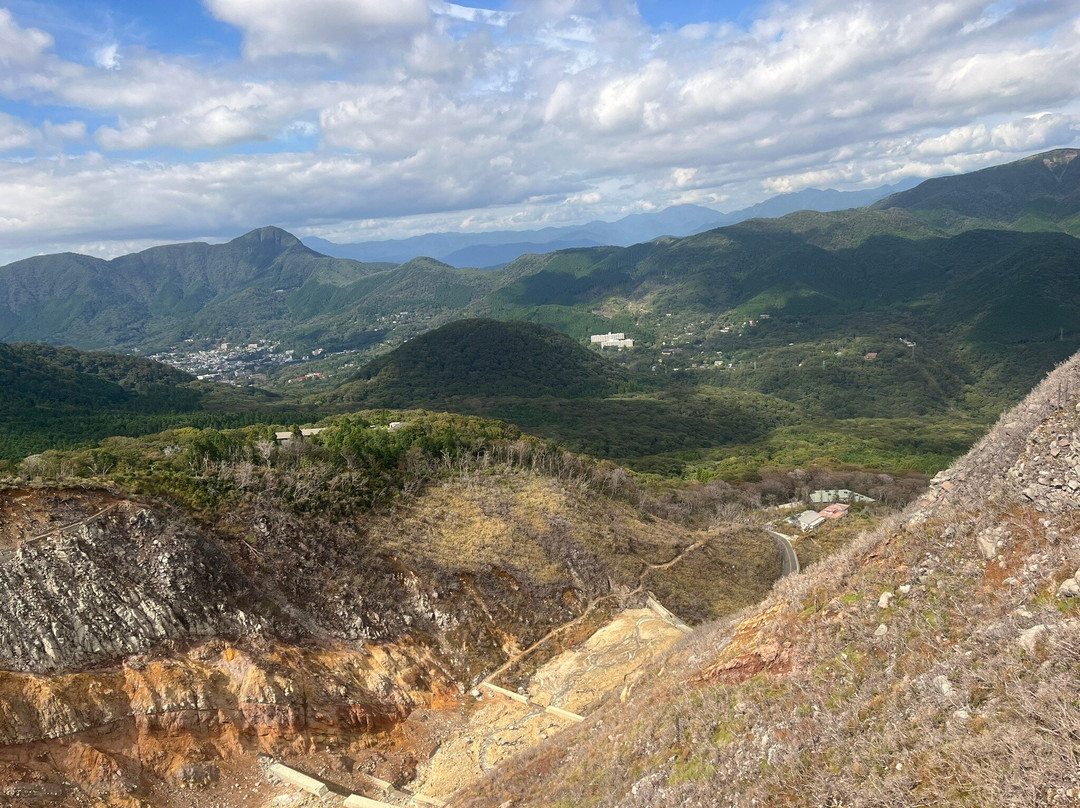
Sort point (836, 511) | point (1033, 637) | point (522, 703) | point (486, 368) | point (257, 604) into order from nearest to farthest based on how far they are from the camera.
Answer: point (1033, 637)
point (257, 604)
point (522, 703)
point (836, 511)
point (486, 368)

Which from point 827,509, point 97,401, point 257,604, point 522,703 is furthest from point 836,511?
point 97,401

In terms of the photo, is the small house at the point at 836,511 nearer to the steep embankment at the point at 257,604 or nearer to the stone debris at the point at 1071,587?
the steep embankment at the point at 257,604

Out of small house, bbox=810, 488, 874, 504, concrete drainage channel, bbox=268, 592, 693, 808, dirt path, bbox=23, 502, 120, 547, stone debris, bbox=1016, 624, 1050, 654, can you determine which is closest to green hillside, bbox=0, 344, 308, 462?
dirt path, bbox=23, 502, 120, 547

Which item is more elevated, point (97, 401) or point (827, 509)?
point (97, 401)

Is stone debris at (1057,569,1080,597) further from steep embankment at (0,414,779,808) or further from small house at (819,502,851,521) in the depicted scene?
small house at (819,502,851,521)

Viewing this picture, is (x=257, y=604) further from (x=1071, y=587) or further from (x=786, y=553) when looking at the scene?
(x=786, y=553)

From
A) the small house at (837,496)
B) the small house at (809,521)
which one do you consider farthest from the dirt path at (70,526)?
the small house at (837,496)
